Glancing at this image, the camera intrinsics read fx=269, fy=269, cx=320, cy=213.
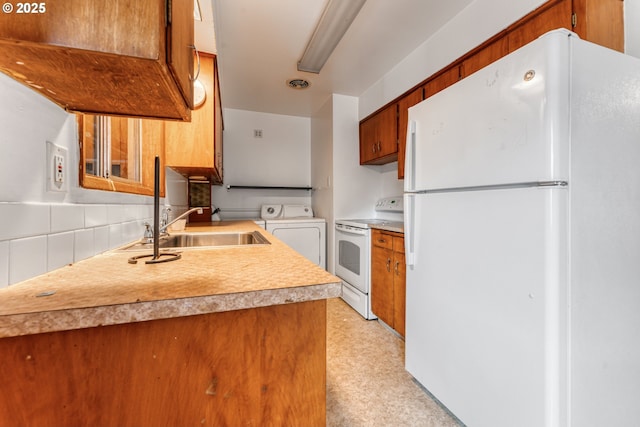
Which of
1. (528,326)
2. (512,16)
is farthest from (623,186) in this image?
(512,16)

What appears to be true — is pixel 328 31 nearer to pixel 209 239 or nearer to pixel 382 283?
pixel 209 239

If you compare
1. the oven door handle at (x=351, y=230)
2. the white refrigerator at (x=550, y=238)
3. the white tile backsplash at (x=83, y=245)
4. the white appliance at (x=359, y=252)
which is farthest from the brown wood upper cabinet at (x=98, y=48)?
the oven door handle at (x=351, y=230)

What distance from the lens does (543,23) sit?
1.32 metres

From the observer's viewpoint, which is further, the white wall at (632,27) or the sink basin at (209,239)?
the sink basin at (209,239)

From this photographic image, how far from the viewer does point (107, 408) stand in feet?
1.77

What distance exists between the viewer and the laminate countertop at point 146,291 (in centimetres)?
47

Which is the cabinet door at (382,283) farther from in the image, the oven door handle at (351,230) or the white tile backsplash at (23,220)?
the white tile backsplash at (23,220)

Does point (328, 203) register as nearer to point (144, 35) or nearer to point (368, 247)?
point (368, 247)

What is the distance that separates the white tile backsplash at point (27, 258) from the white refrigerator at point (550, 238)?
56.8 inches

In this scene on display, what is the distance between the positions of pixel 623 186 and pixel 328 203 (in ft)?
8.26

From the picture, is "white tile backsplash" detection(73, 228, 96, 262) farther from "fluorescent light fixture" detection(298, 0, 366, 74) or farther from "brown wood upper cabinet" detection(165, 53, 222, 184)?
"fluorescent light fixture" detection(298, 0, 366, 74)

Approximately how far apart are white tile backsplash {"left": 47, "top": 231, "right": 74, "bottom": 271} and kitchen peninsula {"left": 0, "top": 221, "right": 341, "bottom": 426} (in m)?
0.06

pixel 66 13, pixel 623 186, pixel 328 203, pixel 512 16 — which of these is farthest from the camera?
pixel 328 203

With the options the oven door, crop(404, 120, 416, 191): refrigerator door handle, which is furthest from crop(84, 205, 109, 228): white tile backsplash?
the oven door
